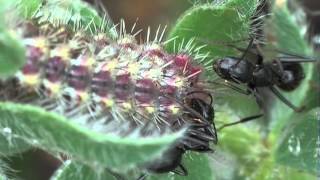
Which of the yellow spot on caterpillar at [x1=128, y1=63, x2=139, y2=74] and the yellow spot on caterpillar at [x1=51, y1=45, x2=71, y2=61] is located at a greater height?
the yellow spot on caterpillar at [x1=51, y1=45, x2=71, y2=61]

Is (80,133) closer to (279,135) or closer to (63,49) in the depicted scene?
(63,49)

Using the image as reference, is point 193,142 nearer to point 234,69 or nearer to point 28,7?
point 234,69

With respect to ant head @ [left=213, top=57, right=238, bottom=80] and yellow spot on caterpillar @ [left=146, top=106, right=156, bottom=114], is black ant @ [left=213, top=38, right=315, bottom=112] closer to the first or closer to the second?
ant head @ [left=213, top=57, right=238, bottom=80]

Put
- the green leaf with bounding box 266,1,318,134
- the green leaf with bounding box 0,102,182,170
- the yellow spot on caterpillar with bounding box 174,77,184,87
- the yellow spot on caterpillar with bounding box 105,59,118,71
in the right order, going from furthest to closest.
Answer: the green leaf with bounding box 266,1,318,134
the yellow spot on caterpillar with bounding box 174,77,184,87
the yellow spot on caterpillar with bounding box 105,59,118,71
the green leaf with bounding box 0,102,182,170

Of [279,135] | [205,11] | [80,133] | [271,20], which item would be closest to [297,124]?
[279,135]

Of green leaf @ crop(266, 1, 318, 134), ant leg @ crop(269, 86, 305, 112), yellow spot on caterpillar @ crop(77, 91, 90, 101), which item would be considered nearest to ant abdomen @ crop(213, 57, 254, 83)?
green leaf @ crop(266, 1, 318, 134)
